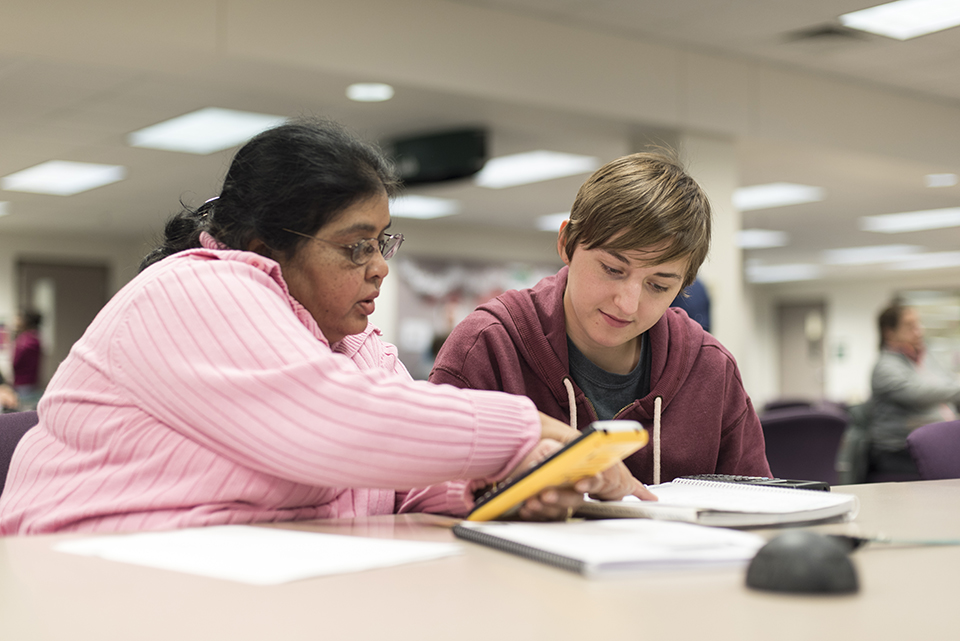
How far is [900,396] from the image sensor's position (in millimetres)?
4711

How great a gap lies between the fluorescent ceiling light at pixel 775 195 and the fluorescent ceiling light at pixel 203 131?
421 centimetres

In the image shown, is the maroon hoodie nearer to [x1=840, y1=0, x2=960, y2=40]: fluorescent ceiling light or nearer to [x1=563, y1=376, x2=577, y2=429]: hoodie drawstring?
[x1=563, y1=376, x2=577, y2=429]: hoodie drawstring

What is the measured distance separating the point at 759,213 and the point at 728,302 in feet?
13.1

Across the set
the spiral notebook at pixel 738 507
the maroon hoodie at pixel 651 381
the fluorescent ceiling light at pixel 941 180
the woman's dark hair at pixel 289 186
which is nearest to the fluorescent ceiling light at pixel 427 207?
the fluorescent ceiling light at pixel 941 180

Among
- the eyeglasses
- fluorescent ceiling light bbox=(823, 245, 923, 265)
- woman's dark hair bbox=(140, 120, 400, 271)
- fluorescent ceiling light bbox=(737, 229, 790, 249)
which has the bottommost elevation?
the eyeglasses

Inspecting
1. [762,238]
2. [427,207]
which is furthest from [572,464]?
[762,238]

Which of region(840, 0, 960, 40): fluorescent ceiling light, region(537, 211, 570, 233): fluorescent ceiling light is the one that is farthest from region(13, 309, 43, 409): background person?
region(840, 0, 960, 40): fluorescent ceiling light

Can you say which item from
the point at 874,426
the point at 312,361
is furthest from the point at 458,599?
the point at 874,426

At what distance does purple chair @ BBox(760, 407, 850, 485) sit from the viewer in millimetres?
3490

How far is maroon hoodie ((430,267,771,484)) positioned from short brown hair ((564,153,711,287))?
0.16 meters

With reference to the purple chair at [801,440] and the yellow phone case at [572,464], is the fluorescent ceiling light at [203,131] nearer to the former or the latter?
the purple chair at [801,440]

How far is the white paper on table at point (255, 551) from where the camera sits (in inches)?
31.6

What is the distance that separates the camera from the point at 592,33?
4.96 meters

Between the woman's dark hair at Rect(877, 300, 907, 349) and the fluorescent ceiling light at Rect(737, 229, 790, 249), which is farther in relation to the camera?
the fluorescent ceiling light at Rect(737, 229, 790, 249)
